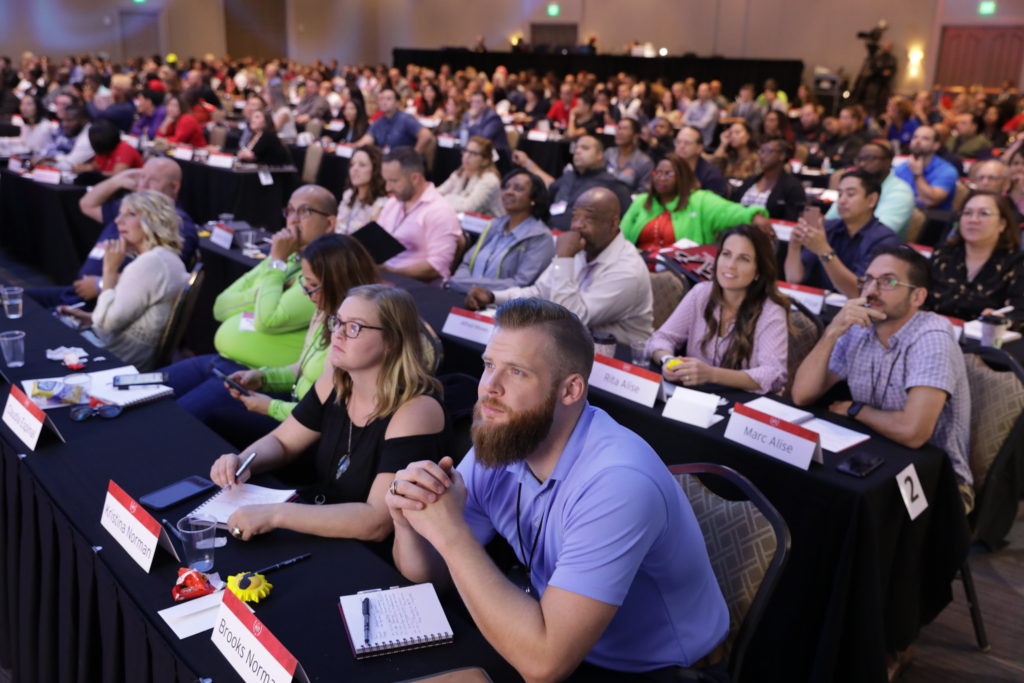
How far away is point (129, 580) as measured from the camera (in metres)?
1.68

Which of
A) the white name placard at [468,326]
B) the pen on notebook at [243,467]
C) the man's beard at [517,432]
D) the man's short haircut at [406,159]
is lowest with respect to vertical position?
the pen on notebook at [243,467]

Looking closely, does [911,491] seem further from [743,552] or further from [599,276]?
[599,276]

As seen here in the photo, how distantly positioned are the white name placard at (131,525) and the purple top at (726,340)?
197 centimetres

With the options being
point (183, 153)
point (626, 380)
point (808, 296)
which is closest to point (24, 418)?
point (626, 380)

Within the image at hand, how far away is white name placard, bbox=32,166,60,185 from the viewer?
667 centimetres

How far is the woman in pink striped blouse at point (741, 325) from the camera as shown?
9.48 ft

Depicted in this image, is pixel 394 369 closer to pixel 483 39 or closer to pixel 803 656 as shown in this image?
pixel 803 656

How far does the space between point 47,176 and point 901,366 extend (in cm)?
657

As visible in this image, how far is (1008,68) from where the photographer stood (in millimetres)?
15969

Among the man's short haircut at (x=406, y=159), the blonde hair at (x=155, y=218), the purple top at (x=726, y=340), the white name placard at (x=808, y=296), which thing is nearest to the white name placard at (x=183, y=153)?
the man's short haircut at (x=406, y=159)

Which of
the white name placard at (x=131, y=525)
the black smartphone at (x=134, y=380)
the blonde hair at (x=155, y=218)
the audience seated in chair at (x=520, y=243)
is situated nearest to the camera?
the white name placard at (x=131, y=525)

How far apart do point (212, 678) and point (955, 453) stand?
2241 mm

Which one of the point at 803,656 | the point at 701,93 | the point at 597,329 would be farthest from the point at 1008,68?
the point at 803,656

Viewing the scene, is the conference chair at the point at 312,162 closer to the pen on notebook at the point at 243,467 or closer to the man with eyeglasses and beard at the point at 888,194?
the man with eyeglasses and beard at the point at 888,194
